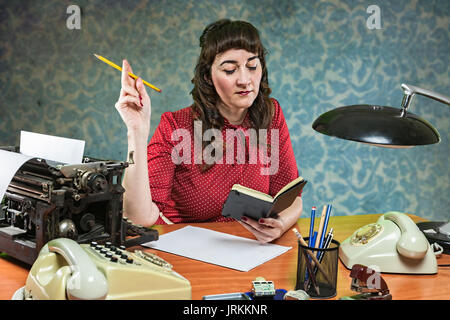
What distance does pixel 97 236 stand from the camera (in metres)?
1.12

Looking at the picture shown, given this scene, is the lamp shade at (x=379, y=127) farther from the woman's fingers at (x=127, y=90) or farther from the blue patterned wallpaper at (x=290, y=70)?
the blue patterned wallpaper at (x=290, y=70)

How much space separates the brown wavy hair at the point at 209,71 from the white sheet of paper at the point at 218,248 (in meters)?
0.46

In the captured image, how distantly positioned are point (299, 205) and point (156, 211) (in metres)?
0.52

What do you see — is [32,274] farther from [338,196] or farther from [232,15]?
[338,196]

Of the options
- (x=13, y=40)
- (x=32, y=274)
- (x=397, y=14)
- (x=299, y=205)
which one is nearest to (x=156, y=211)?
(x=299, y=205)

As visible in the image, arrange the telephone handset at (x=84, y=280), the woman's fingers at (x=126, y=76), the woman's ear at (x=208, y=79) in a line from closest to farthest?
the telephone handset at (x=84, y=280) → the woman's fingers at (x=126, y=76) → the woman's ear at (x=208, y=79)

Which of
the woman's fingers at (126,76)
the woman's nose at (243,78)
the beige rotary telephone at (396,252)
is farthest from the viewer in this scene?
the woman's nose at (243,78)

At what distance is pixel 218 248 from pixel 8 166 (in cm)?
59

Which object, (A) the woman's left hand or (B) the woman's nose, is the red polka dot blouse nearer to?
(B) the woman's nose

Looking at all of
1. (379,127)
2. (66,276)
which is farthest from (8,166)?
(379,127)

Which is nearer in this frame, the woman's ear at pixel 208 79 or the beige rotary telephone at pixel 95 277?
the beige rotary telephone at pixel 95 277

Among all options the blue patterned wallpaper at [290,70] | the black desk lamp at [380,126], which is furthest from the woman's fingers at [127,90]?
the blue patterned wallpaper at [290,70]

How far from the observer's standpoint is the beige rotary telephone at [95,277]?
2.48 ft

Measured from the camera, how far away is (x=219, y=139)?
72.5 inches
